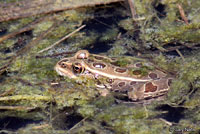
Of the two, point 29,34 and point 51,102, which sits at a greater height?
point 29,34

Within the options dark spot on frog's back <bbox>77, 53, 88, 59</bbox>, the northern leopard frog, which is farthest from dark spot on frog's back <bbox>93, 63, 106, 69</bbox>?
dark spot on frog's back <bbox>77, 53, 88, 59</bbox>

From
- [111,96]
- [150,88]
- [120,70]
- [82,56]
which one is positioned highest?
[82,56]

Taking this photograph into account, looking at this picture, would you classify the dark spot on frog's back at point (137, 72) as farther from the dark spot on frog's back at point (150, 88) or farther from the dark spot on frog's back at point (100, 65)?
the dark spot on frog's back at point (100, 65)

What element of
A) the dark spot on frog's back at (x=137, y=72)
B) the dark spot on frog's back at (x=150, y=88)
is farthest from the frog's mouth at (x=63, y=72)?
the dark spot on frog's back at (x=150, y=88)

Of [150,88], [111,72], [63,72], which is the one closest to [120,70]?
[111,72]

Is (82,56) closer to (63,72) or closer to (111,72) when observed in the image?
(63,72)

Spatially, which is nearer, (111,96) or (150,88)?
(150,88)

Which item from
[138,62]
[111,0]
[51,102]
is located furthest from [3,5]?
[138,62]

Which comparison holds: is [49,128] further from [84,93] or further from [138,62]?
[138,62]
